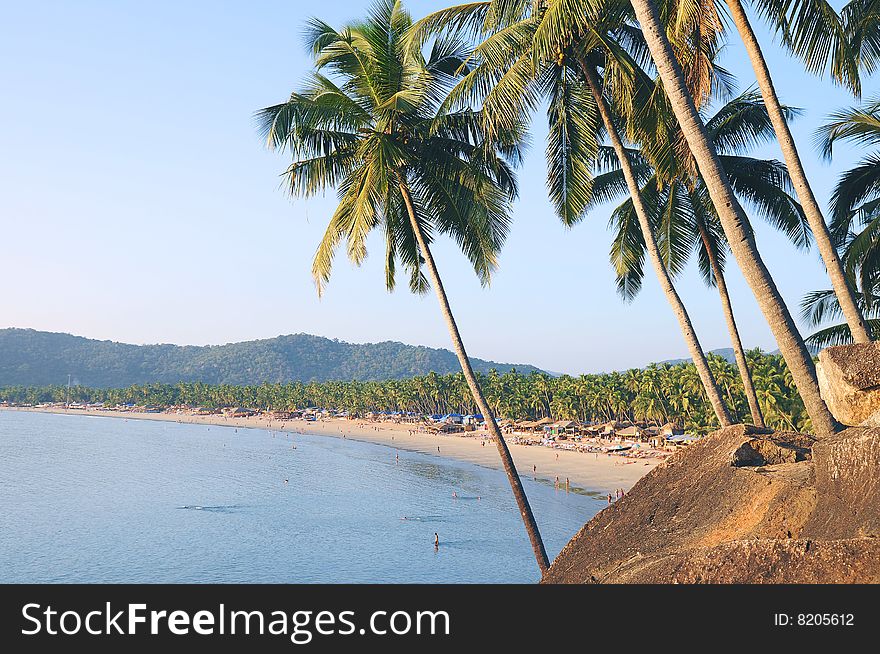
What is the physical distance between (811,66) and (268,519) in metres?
40.1

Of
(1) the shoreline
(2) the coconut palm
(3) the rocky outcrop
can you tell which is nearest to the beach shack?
(1) the shoreline

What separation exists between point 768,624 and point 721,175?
6.04m

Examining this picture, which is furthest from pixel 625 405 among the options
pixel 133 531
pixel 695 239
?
pixel 695 239

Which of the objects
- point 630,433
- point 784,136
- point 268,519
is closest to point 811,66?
point 784,136

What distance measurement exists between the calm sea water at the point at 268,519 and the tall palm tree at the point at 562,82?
62.9 feet

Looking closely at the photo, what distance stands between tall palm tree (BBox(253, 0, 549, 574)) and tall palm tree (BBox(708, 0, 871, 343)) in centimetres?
445

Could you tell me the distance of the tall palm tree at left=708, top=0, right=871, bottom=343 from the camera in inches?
344

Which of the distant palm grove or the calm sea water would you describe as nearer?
the calm sea water

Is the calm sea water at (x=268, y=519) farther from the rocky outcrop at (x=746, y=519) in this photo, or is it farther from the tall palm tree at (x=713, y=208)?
the rocky outcrop at (x=746, y=519)

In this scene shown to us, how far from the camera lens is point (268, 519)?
42.9m

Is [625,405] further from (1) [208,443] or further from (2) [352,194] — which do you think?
(2) [352,194]

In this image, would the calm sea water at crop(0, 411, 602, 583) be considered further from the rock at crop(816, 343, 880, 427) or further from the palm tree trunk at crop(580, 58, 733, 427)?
the rock at crop(816, 343, 880, 427)

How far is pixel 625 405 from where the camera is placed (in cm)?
7800

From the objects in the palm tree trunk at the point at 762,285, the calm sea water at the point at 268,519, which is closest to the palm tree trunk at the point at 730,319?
the palm tree trunk at the point at 762,285
